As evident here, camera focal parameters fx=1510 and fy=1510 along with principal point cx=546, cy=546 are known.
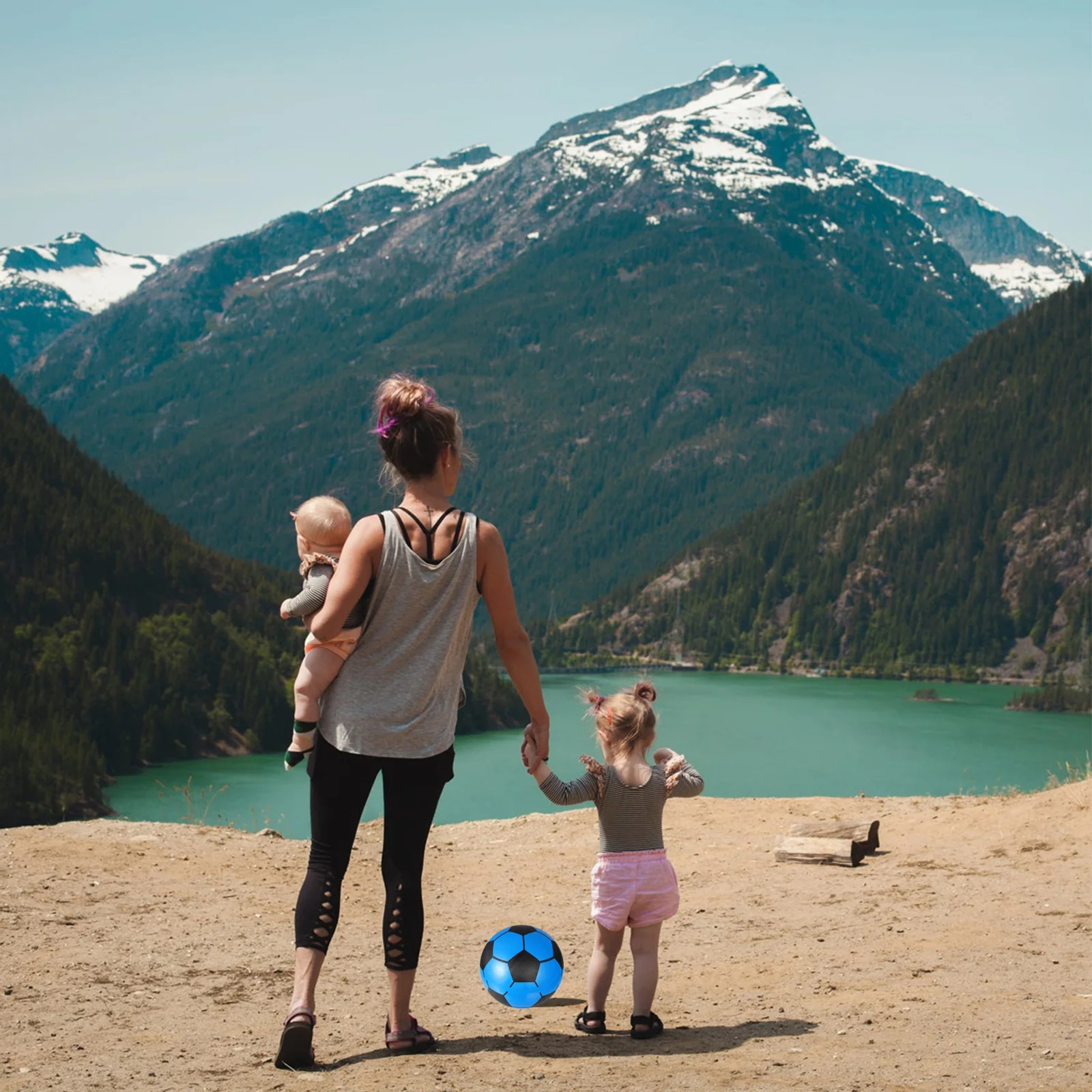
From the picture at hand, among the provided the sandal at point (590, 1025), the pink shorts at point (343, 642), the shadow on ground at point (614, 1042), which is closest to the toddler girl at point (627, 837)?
the sandal at point (590, 1025)

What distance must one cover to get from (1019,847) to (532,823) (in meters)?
5.80

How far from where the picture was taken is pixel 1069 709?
5866 inches

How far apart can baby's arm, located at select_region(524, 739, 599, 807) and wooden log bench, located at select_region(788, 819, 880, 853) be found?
636 centimetres

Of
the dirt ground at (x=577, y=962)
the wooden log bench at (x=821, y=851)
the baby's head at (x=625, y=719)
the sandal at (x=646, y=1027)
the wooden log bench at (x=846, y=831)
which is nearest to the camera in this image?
the dirt ground at (x=577, y=962)

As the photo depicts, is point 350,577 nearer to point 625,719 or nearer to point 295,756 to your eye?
point 295,756

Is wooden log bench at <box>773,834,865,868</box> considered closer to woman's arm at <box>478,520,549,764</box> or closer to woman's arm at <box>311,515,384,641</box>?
woman's arm at <box>478,520,549,764</box>

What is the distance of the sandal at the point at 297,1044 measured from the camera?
23.2ft

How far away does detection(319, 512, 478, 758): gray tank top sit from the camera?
713cm

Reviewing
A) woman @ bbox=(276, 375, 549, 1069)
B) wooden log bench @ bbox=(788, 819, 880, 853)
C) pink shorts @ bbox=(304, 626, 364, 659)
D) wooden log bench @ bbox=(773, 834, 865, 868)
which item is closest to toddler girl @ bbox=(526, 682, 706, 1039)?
woman @ bbox=(276, 375, 549, 1069)

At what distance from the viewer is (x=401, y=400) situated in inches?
289

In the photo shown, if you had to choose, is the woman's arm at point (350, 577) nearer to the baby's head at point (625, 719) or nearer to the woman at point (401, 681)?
the woman at point (401, 681)

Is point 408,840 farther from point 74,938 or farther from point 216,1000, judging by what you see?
point 74,938

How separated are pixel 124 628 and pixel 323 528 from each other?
105382 mm

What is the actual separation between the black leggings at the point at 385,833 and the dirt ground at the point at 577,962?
24.0 inches
